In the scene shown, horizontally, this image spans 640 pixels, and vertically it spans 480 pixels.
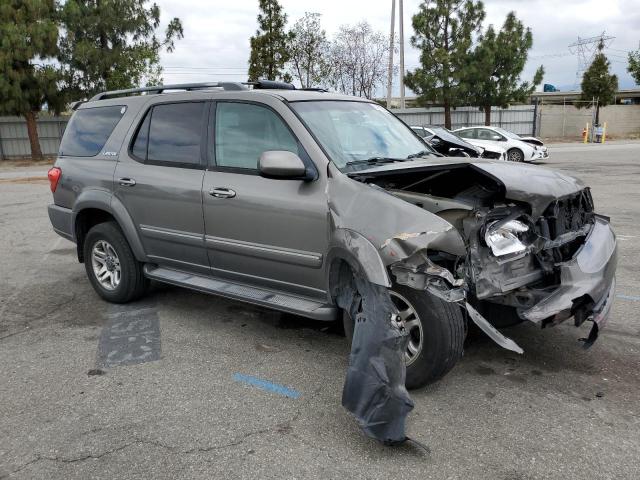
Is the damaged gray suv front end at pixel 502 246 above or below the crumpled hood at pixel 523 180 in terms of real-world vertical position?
below

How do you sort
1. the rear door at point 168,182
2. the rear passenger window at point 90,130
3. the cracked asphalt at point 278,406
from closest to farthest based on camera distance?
the cracked asphalt at point 278,406, the rear door at point 168,182, the rear passenger window at point 90,130

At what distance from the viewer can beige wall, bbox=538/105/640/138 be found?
3897 centimetres

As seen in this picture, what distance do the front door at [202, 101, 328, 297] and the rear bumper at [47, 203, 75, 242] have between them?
1.95 m

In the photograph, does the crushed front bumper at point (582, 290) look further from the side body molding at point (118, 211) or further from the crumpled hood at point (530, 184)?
the side body molding at point (118, 211)

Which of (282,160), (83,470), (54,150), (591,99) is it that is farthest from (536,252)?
(591,99)

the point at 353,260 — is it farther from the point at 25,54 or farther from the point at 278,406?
the point at 25,54

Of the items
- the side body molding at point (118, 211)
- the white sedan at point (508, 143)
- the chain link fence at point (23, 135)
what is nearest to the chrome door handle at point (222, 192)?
the side body molding at point (118, 211)

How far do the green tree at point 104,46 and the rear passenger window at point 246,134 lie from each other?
2602cm

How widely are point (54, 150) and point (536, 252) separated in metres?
31.2

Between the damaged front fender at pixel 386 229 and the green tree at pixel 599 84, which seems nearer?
the damaged front fender at pixel 386 229

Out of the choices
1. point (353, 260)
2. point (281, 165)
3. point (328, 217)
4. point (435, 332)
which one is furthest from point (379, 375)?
point (281, 165)

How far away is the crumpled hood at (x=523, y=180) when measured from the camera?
3412 mm

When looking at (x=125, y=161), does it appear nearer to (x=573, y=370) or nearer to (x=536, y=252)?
(x=536, y=252)

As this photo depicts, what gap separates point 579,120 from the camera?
133 ft
